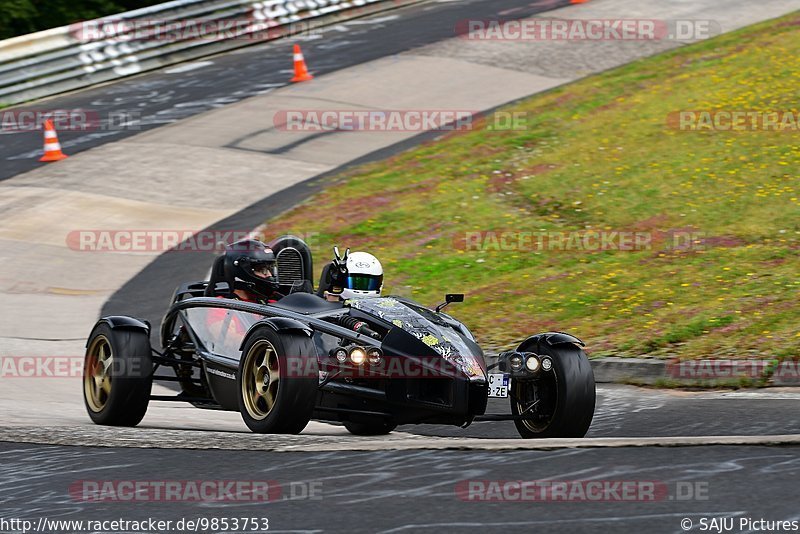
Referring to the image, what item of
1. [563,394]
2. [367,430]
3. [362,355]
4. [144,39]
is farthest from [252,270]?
[144,39]

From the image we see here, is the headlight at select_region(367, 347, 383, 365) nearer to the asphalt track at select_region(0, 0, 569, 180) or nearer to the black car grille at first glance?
the black car grille

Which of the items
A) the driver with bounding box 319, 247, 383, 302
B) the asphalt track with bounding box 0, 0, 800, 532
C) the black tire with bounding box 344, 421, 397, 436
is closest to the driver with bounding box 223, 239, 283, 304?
the driver with bounding box 319, 247, 383, 302

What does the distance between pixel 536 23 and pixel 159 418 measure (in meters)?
18.8

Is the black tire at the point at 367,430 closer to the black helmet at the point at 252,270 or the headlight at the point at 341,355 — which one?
the headlight at the point at 341,355

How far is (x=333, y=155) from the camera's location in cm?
2141

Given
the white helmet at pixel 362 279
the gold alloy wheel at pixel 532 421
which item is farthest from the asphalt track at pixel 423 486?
the white helmet at pixel 362 279

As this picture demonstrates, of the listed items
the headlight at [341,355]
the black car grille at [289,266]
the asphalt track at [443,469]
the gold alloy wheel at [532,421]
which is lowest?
the gold alloy wheel at [532,421]

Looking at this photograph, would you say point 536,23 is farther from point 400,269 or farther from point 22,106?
point 400,269

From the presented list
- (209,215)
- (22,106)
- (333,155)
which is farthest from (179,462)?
(22,106)

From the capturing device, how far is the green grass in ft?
41.3

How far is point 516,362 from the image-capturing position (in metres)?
8.78

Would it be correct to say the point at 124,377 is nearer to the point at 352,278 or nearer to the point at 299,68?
the point at 352,278

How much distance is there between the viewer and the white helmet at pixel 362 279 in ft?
31.9

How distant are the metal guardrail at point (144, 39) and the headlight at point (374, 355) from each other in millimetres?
17213
